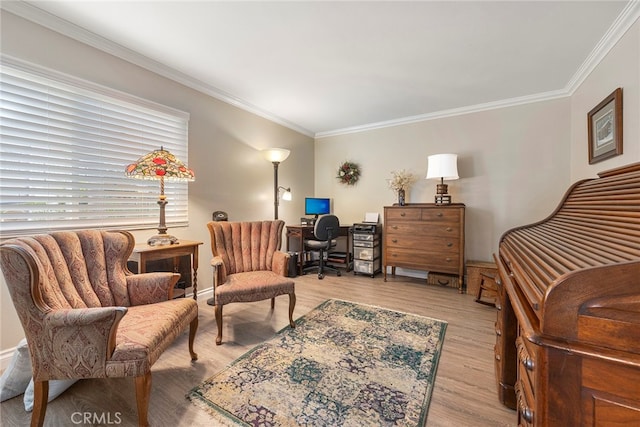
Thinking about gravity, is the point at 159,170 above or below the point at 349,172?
below

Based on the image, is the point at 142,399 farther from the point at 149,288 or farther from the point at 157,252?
the point at 157,252

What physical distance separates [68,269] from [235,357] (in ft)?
3.85

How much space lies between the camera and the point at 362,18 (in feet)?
5.99

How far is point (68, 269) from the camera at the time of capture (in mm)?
1431

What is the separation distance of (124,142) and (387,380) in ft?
9.59

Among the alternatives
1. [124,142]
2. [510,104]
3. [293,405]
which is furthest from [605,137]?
[124,142]

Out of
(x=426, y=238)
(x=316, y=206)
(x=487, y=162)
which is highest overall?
(x=487, y=162)

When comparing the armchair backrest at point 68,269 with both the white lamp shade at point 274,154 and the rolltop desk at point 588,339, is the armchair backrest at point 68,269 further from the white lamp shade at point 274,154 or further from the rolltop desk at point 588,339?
the white lamp shade at point 274,154

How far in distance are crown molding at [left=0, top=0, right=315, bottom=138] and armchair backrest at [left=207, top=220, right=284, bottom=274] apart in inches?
64.2

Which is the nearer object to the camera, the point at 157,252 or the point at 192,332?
the point at 192,332

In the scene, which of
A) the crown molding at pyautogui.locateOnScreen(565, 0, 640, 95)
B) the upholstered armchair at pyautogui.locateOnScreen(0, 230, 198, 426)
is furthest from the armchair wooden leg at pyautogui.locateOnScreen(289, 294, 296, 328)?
the crown molding at pyautogui.locateOnScreen(565, 0, 640, 95)

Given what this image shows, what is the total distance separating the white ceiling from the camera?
1.75 m

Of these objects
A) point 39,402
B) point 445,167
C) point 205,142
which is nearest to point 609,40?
point 445,167

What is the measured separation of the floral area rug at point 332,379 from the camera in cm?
129
